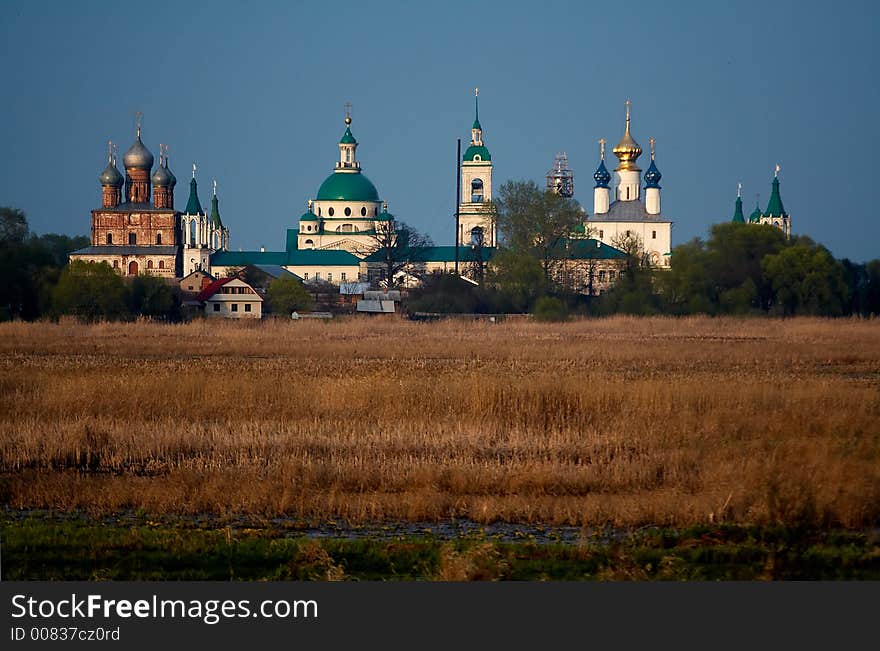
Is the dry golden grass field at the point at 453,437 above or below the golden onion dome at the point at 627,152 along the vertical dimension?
below

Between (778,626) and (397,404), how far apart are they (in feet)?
34.8

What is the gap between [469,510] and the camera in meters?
13.4

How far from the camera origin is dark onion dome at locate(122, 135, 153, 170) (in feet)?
320

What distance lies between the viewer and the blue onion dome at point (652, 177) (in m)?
107

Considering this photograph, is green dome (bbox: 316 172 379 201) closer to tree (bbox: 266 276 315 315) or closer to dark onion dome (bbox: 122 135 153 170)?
dark onion dome (bbox: 122 135 153 170)

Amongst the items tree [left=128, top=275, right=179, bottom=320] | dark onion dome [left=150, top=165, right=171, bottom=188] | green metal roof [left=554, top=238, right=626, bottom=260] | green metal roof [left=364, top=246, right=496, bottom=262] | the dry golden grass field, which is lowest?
the dry golden grass field

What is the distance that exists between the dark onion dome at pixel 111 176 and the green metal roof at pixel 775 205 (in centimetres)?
5654

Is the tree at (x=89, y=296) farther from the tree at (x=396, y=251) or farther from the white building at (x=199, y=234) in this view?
the white building at (x=199, y=234)

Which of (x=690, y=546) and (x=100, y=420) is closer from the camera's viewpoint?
(x=690, y=546)

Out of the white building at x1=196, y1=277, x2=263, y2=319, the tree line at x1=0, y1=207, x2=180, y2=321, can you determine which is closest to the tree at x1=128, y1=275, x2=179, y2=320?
the tree line at x1=0, y1=207, x2=180, y2=321

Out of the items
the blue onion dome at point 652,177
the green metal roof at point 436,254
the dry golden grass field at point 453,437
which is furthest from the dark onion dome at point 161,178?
the dry golden grass field at point 453,437

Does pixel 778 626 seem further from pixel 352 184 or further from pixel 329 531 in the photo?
pixel 352 184

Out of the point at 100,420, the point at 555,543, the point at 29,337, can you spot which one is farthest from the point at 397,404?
Result: the point at 29,337

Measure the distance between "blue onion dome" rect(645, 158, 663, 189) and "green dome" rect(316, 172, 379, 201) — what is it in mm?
23831
